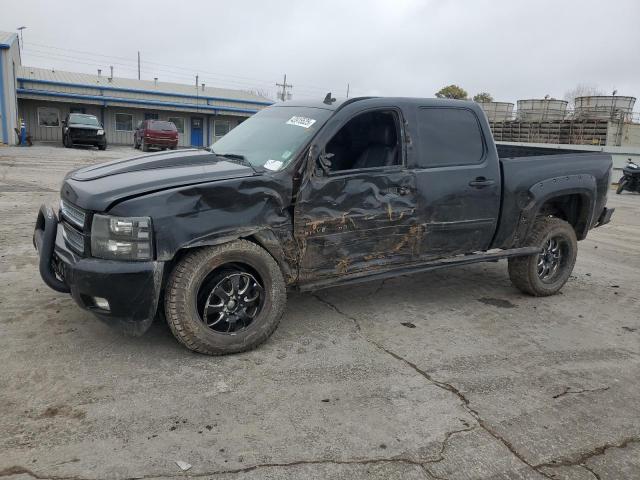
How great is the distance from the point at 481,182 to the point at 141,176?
3.02m

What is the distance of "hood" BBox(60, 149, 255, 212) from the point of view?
11.3 ft

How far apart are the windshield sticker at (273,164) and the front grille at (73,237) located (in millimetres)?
1419

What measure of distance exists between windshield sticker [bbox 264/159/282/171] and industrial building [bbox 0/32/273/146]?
27853mm

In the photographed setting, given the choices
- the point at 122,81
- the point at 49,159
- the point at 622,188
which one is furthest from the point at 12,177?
the point at 122,81

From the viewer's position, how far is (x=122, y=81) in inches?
1655

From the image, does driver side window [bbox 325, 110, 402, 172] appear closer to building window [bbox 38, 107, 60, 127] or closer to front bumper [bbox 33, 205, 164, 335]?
front bumper [bbox 33, 205, 164, 335]

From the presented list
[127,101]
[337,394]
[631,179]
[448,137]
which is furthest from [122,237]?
[127,101]

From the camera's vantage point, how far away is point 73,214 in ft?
12.2

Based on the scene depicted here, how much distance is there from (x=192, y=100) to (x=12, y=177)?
2518 cm

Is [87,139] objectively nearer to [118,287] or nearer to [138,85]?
[138,85]

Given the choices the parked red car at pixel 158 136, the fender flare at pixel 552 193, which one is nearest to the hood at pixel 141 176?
the fender flare at pixel 552 193

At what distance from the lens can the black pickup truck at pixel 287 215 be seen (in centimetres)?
343

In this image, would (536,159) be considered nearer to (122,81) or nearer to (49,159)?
(49,159)

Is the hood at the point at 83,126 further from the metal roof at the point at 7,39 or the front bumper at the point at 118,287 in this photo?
the front bumper at the point at 118,287
